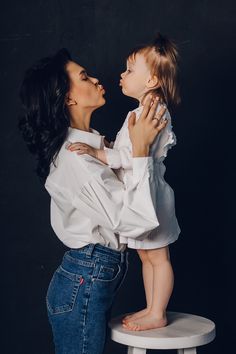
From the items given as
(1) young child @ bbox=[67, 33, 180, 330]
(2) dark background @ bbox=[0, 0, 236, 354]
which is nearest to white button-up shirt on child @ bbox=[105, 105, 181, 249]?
(1) young child @ bbox=[67, 33, 180, 330]

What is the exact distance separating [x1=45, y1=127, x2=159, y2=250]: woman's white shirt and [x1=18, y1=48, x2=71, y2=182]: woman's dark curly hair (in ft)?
0.12

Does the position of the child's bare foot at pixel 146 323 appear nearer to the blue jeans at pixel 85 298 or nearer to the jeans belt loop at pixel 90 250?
the blue jeans at pixel 85 298

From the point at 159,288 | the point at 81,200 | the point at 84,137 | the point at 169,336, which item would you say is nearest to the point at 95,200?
the point at 81,200

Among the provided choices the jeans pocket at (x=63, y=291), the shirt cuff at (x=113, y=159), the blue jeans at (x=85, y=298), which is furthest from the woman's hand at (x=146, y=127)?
the jeans pocket at (x=63, y=291)

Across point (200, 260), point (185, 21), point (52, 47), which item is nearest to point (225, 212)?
point (200, 260)

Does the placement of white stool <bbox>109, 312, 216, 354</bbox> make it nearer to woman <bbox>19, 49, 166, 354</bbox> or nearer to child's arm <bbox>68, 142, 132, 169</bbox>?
woman <bbox>19, 49, 166, 354</bbox>

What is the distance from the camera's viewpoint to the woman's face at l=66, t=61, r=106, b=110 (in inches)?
100

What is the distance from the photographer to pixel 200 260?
3.36 meters

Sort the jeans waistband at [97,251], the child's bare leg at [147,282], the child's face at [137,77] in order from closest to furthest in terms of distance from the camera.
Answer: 1. the jeans waistband at [97,251]
2. the child's bare leg at [147,282]
3. the child's face at [137,77]

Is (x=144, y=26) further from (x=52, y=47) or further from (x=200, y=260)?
(x=200, y=260)

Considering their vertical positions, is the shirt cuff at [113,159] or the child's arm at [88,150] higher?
the child's arm at [88,150]

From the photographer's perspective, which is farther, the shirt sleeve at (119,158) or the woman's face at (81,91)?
the woman's face at (81,91)

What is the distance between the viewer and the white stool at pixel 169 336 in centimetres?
231

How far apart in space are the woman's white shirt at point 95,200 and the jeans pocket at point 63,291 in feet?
0.34
